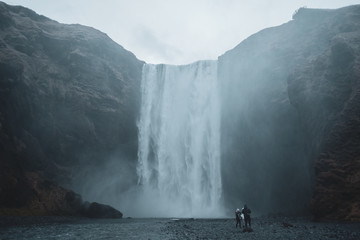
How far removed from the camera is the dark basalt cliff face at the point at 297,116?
2666 cm

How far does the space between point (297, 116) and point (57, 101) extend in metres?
34.0

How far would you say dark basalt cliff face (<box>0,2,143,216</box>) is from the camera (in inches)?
1510

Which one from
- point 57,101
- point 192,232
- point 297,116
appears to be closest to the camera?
point 192,232

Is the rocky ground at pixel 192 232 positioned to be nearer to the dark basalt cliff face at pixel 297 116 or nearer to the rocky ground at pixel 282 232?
the rocky ground at pixel 282 232

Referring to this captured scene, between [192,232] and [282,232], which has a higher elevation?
[282,232]

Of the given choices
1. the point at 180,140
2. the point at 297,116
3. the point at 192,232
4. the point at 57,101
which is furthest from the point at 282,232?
the point at 57,101

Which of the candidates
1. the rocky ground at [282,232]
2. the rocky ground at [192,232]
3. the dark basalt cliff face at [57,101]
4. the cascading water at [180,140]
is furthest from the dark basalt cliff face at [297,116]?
the dark basalt cliff face at [57,101]

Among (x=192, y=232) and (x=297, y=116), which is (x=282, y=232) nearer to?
(x=192, y=232)

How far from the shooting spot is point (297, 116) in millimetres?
40844

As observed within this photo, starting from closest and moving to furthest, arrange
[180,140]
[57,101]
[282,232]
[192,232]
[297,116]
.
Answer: [282,232] < [192,232] < [297,116] < [57,101] < [180,140]

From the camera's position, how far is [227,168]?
48.9 metres

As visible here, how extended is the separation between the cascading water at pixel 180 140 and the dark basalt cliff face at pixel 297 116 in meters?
2.36

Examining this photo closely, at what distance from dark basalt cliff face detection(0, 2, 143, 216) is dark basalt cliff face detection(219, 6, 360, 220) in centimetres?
1792

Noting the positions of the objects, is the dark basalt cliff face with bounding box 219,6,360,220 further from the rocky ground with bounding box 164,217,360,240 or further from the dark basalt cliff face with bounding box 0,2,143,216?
the dark basalt cliff face with bounding box 0,2,143,216
